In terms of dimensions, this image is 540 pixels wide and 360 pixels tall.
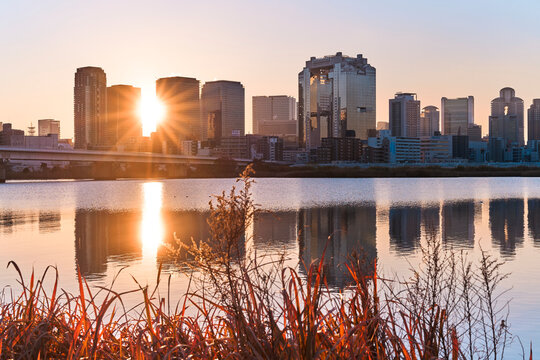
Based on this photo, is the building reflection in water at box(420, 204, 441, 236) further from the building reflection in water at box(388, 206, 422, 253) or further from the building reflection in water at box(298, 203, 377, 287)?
the building reflection in water at box(298, 203, 377, 287)

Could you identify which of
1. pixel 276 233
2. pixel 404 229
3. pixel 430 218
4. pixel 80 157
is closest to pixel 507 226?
pixel 430 218

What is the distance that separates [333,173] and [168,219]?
146390 mm

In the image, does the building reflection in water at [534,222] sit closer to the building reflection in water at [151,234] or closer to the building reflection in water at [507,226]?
the building reflection in water at [507,226]

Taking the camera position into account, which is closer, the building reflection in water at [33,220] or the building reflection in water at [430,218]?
the building reflection in water at [430,218]

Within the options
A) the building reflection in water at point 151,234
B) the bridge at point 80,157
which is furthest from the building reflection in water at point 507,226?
the bridge at point 80,157

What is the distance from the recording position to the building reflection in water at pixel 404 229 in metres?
24.1

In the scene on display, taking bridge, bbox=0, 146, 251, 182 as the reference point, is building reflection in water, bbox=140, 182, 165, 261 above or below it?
below

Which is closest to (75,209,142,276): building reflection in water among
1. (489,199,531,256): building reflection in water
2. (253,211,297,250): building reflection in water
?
(253,211,297,250): building reflection in water

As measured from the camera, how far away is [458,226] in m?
32.2

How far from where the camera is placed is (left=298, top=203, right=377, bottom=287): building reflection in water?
1788cm

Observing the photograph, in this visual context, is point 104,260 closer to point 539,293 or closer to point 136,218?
point 539,293

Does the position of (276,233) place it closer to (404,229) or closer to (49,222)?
(404,229)

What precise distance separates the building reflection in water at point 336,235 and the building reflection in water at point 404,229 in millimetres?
985

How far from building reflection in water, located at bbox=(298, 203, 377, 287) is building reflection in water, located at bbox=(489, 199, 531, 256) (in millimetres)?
5190
